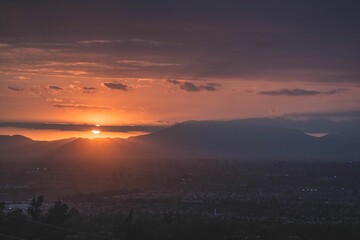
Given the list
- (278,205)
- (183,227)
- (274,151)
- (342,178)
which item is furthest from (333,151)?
(183,227)

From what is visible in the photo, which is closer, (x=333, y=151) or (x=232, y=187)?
(x=232, y=187)

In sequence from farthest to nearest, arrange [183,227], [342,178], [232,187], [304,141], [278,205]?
[304,141]
[342,178]
[232,187]
[278,205]
[183,227]

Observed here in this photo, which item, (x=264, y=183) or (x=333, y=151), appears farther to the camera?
(x=333, y=151)

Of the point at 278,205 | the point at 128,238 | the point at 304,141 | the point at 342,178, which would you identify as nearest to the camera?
the point at 128,238

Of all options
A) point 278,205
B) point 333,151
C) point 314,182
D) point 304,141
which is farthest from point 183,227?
point 304,141

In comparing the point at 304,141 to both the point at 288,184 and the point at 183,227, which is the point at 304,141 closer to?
the point at 288,184

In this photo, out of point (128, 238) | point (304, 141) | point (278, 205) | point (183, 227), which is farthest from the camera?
point (304, 141)

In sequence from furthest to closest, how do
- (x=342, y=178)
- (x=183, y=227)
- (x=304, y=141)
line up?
(x=304, y=141) < (x=342, y=178) < (x=183, y=227)

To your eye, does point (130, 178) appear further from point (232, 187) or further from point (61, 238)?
point (61, 238)
